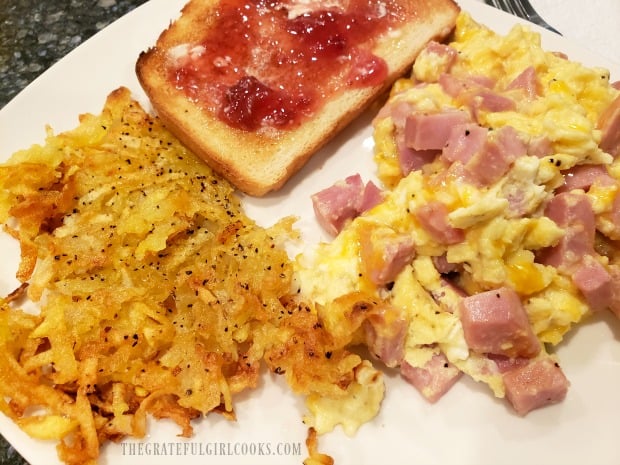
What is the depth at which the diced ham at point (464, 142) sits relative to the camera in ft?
7.30

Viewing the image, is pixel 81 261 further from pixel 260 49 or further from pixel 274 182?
pixel 260 49

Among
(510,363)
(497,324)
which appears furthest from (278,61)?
Result: (510,363)

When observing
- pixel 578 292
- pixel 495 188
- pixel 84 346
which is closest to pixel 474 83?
pixel 495 188

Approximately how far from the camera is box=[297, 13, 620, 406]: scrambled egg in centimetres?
218

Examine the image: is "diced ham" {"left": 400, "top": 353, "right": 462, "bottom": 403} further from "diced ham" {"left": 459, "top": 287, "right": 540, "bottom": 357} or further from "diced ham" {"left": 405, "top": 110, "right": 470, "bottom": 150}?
"diced ham" {"left": 405, "top": 110, "right": 470, "bottom": 150}

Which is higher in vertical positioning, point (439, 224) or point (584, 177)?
point (439, 224)

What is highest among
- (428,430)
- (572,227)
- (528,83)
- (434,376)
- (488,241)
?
(528,83)

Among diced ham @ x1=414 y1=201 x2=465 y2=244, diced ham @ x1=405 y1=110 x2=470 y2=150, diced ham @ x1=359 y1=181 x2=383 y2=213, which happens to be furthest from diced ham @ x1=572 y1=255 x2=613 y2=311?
diced ham @ x1=359 y1=181 x2=383 y2=213

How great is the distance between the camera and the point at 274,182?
2.75 meters

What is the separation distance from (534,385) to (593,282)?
443 mm

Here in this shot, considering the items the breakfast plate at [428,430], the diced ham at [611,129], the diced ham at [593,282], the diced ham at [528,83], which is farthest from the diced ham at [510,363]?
the diced ham at [528,83]

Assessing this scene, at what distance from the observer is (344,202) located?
2.55 m

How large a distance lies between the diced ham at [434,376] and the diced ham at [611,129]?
107 centimetres

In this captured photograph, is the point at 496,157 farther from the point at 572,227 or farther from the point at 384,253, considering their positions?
the point at 384,253
